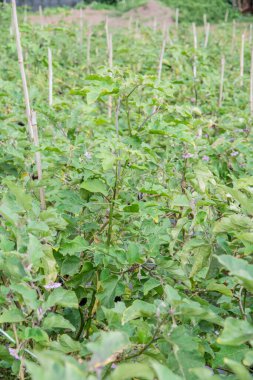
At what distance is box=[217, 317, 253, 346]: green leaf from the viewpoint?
0.98 metres

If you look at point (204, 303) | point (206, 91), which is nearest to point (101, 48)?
point (206, 91)

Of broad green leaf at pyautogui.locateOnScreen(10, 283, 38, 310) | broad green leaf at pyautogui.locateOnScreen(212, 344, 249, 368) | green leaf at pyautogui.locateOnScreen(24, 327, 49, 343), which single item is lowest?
broad green leaf at pyautogui.locateOnScreen(212, 344, 249, 368)

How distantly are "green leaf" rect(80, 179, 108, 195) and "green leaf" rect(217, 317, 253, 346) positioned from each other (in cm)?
74

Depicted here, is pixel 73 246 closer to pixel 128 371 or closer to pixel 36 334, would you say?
pixel 36 334

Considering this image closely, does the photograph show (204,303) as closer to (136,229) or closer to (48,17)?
(136,229)

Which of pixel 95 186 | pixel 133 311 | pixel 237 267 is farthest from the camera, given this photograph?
pixel 95 186

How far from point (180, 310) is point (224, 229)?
40 centimetres

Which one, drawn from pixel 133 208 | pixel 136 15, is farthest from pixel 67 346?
pixel 136 15

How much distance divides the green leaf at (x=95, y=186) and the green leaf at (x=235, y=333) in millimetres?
739

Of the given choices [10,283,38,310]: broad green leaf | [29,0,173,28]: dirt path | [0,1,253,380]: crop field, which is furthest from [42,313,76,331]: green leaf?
[29,0,173,28]: dirt path

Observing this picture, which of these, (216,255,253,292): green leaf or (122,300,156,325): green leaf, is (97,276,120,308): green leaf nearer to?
(122,300,156,325): green leaf

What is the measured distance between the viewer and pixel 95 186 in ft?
5.49

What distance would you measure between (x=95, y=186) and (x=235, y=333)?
777mm

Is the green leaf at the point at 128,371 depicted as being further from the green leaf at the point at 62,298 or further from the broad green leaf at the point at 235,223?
the broad green leaf at the point at 235,223
